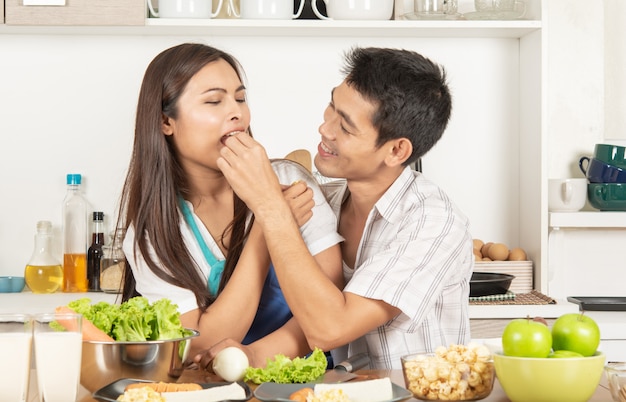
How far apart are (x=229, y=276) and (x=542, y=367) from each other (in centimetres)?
84

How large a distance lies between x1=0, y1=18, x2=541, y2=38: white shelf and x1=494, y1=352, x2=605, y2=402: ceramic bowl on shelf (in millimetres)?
1872

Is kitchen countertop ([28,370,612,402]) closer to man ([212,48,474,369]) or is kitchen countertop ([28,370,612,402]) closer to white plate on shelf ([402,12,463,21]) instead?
man ([212,48,474,369])

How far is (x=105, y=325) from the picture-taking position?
125 centimetres

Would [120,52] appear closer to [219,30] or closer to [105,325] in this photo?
[219,30]

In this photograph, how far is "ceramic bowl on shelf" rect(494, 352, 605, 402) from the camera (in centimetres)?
113

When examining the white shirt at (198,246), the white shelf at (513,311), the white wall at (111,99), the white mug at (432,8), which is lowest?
the white shelf at (513,311)

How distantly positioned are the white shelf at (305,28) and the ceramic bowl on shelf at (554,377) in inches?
73.7

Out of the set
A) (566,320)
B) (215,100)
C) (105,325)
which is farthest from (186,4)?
(566,320)

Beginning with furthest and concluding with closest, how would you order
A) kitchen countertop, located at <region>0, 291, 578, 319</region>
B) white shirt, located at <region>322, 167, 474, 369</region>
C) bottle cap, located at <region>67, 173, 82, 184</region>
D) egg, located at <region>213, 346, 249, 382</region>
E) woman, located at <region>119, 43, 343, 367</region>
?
bottle cap, located at <region>67, 173, 82, 184</region>
kitchen countertop, located at <region>0, 291, 578, 319</region>
woman, located at <region>119, 43, 343, 367</region>
white shirt, located at <region>322, 167, 474, 369</region>
egg, located at <region>213, 346, 249, 382</region>

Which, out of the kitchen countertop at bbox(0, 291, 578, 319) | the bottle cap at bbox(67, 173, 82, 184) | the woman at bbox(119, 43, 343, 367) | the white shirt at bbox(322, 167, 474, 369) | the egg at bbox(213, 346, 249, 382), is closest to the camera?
the egg at bbox(213, 346, 249, 382)

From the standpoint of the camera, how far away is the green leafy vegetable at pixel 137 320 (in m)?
1.25

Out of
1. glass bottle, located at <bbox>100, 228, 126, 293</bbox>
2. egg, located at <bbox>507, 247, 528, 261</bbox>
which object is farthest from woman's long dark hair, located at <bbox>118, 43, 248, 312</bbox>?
egg, located at <bbox>507, 247, 528, 261</bbox>

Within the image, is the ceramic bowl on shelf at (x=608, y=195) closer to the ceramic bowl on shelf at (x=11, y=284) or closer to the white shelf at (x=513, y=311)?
the white shelf at (x=513, y=311)

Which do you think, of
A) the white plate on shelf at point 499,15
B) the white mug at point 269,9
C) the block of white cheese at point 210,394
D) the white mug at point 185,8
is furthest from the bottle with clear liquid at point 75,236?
the block of white cheese at point 210,394
